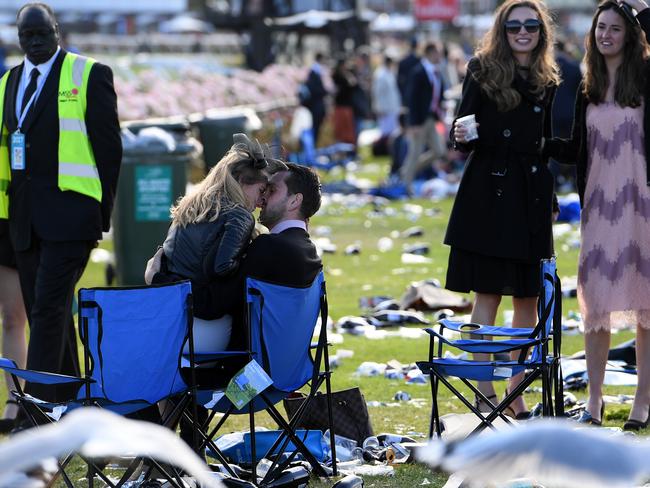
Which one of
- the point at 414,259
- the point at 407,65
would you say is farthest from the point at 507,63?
the point at 407,65

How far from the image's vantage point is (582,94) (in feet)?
24.5

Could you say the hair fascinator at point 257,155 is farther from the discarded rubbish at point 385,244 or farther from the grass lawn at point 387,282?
the discarded rubbish at point 385,244

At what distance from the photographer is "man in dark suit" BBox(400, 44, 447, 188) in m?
19.9

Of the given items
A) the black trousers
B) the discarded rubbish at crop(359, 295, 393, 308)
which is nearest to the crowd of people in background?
the discarded rubbish at crop(359, 295, 393, 308)

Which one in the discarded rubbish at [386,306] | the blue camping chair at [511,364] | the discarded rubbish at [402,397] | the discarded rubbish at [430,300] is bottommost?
the discarded rubbish at [386,306]

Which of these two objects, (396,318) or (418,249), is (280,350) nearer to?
(396,318)

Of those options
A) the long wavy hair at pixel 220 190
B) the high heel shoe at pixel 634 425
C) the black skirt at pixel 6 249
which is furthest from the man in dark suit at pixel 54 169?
the high heel shoe at pixel 634 425

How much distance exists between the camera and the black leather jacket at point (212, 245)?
618cm

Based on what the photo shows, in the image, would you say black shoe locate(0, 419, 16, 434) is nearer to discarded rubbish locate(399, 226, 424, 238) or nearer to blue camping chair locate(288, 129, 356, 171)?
discarded rubbish locate(399, 226, 424, 238)

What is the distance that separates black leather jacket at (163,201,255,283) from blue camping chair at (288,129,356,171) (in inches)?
549

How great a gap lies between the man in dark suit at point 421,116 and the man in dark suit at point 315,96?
4471mm

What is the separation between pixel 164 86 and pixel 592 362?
16.4 metres

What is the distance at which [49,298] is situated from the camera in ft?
24.0

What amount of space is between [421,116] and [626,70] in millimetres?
12747
